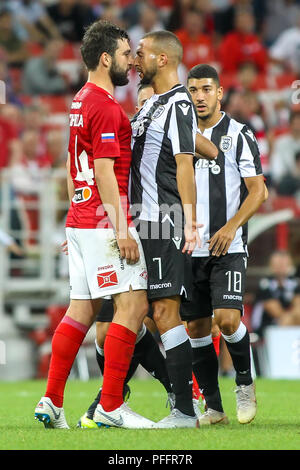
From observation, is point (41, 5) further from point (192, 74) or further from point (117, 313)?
point (117, 313)

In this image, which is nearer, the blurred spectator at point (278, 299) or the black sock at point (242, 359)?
the black sock at point (242, 359)

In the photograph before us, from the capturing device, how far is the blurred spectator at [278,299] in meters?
11.8

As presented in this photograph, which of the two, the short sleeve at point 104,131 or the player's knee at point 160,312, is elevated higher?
the short sleeve at point 104,131

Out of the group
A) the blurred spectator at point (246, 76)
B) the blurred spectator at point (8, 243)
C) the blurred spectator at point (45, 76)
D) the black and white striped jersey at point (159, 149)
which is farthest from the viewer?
the blurred spectator at point (45, 76)

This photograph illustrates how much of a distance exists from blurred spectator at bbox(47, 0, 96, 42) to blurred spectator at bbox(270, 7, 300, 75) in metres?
3.29

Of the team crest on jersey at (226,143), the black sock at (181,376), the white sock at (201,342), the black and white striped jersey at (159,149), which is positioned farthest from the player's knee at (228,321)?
the team crest on jersey at (226,143)

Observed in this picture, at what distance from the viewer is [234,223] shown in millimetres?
5746

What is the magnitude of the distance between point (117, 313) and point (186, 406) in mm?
641

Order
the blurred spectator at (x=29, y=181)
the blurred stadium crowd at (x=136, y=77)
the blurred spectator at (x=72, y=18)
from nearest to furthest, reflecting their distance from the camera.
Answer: the blurred spectator at (x=29, y=181) < the blurred stadium crowd at (x=136, y=77) < the blurred spectator at (x=72, y=18)

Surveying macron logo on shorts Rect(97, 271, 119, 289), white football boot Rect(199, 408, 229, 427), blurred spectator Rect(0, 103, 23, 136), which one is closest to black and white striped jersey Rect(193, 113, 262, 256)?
white football boot Rect(199, 408, 229, 427)

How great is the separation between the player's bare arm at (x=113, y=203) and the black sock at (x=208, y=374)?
115cm

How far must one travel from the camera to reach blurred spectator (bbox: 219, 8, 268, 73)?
51.3 feet

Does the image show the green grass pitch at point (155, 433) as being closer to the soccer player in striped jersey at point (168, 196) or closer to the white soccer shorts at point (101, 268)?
the soccer player in striped jersey at point (168, 196)

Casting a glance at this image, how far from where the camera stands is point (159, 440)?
14.5 ft
